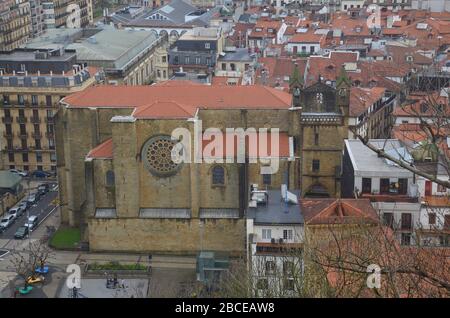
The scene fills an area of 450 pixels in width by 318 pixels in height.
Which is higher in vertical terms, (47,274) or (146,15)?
(146,15)

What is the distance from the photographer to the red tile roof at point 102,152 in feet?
157

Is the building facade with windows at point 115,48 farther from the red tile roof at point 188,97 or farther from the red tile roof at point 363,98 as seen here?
the red tile roof at point 363,98

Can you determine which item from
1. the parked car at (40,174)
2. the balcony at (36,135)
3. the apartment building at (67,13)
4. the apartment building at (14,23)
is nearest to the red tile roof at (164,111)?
the balcony at (36,135)

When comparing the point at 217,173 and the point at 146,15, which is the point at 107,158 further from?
the point at 146,15

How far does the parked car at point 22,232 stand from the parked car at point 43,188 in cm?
880

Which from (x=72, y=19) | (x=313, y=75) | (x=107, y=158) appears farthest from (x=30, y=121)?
(x=72, y=19)

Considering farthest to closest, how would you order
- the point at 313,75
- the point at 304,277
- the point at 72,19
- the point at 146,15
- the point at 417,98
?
1. the point at 72,19
2. the point at 146,15
3. the point at 313,75
4. the point at 417,98
5. the point at 304,277

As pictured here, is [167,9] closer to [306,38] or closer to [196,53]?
[306,38]

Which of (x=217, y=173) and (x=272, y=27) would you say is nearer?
(x=217, y=173)

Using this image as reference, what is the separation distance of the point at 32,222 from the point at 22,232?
2.05 meters

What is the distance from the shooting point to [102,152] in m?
48.2

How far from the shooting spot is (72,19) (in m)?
126

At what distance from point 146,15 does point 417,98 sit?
61.0 m

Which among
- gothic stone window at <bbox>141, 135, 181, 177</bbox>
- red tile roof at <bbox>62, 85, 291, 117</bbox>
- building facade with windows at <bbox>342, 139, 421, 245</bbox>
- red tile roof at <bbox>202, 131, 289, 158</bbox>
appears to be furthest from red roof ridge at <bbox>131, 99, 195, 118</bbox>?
building facade with windows at <bbox>342, 139, 421, 245</bbox>
